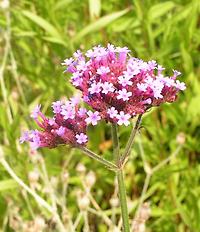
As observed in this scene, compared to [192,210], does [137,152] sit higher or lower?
higher

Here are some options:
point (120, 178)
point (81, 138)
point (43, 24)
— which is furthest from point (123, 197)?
point (43, 24)

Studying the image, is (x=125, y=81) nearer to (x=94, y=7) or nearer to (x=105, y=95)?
(x=105, y=95)

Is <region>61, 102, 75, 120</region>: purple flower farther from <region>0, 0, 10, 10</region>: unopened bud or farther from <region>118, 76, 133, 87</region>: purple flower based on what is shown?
<region>0, 0, 10, 10</region>: unopened bud

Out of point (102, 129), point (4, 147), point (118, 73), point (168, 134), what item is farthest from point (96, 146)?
point (118, 73)

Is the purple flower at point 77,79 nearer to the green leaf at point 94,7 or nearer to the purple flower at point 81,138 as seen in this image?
the purple flower at point 81,138

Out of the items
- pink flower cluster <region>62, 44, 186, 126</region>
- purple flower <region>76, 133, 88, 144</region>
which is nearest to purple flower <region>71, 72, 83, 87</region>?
pink flower cluster <region>62, 44, 186, 126</region>

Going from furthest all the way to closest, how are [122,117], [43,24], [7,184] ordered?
[43,24], [7,184], [122,117]

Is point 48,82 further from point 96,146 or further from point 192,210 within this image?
point 192,210
